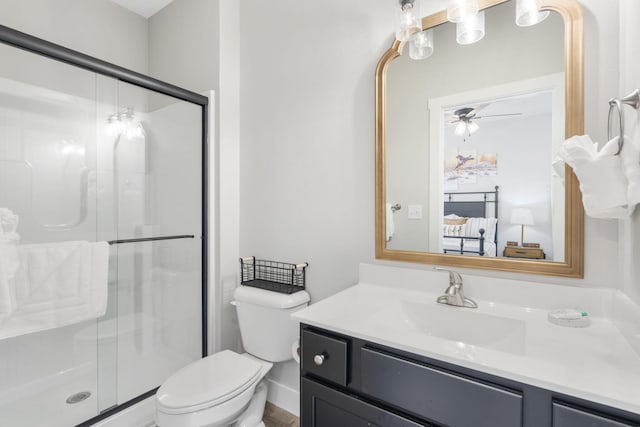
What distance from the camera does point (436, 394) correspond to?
2.61 feet

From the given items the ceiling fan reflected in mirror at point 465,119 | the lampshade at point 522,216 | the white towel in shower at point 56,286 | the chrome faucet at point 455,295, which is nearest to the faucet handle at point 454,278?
the chrome faucet at point 455,295

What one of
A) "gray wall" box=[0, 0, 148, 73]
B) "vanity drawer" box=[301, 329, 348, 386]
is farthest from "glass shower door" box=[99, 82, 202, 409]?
"vanity drawer" box=[301, 329, 348, 386]

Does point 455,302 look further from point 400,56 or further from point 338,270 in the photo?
point 400,56

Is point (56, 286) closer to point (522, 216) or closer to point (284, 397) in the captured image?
point (284, 397)

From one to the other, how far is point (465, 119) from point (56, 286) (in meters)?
1.93

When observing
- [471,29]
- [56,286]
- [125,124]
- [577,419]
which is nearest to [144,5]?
[125,124]

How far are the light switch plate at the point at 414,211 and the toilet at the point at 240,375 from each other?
0.71 m

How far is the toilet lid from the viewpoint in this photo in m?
1.22

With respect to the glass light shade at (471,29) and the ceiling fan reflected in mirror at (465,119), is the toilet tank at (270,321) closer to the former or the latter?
the ceiling fan reflected in mirror at (465,119)

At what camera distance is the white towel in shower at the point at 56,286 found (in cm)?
132

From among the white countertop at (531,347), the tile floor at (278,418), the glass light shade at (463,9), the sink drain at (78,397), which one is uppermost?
the glass light shade at (463,9)

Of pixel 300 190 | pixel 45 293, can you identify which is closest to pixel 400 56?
pixel 300 190

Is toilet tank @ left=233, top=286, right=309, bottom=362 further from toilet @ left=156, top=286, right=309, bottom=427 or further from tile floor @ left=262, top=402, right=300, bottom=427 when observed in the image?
tile floor @ left=262, top=402, right=300, bottom=427

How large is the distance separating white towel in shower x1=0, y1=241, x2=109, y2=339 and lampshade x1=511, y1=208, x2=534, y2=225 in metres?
1.87
